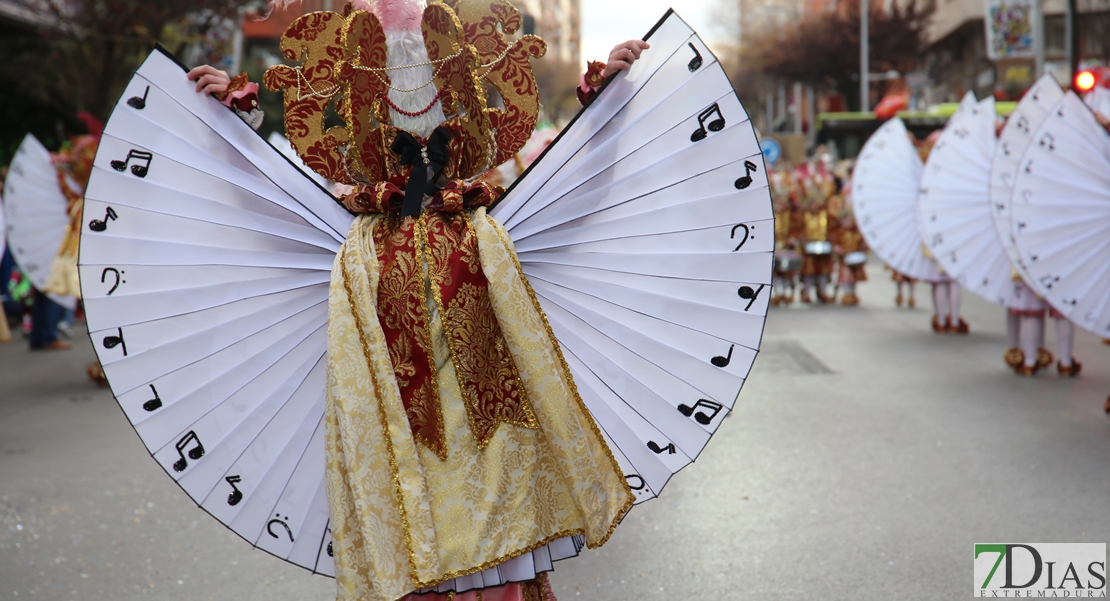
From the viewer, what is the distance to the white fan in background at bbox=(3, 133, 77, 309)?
9266 millimetres

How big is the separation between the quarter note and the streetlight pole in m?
38.1

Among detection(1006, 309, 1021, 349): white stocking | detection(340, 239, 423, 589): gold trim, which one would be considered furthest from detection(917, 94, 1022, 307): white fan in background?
detection(340, 239, 423, 589): gold trim

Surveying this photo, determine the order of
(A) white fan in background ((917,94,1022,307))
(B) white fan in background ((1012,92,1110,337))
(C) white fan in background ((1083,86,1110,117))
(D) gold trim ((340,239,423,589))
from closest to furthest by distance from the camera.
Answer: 1. (D) gold trim ((340,239,423,589))
2. (B) white fan in background ((1012,92,1110,337))
3. (C) white fan in background ((1083,86,1110,117))
4. (A) white fan in background ((917,94,1022,307))

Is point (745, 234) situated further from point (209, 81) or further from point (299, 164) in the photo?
point (299, 164)

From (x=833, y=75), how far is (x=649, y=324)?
4292 centimetres

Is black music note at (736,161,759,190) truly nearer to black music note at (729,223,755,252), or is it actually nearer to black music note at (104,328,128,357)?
black music note at (729,223,755,252)

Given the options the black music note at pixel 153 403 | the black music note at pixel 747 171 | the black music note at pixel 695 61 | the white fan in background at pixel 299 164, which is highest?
the black music note at pixel 695 61

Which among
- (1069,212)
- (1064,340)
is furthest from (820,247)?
(1069,212)

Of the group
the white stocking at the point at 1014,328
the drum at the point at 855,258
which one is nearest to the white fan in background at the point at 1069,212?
the white stocking at the point at 1014,328

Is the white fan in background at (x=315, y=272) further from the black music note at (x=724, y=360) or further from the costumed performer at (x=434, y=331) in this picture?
the costumed performer at (x=434, y=331)

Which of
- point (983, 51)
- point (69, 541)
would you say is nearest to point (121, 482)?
point (69, 541)

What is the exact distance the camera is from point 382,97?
2574 mm

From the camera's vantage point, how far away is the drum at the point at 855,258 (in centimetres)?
1407

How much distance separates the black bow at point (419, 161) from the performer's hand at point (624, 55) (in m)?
0.46
